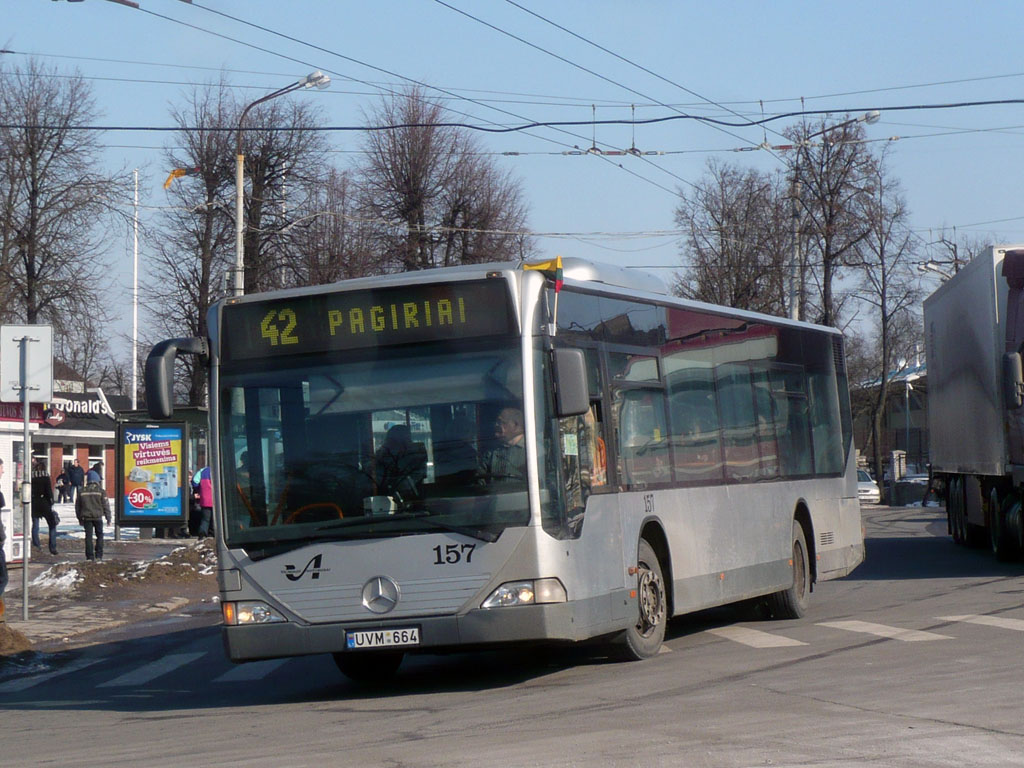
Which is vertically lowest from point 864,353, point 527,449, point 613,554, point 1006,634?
point 1006,634

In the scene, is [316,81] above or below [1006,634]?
above

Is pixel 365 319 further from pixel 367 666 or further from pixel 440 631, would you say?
pixel 367 666

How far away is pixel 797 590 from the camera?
14.9 meters

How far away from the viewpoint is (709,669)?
1084 centimetres

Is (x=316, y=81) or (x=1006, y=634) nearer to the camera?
(x=1006, y=634)

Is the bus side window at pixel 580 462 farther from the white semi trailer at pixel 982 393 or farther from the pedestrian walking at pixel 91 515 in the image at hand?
the pedestrian walking at pixel 91 515

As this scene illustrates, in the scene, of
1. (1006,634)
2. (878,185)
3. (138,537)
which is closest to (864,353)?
(878,185)

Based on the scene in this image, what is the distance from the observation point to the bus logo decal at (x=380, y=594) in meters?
9.89

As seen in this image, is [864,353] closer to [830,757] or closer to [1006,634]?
[1006,634]

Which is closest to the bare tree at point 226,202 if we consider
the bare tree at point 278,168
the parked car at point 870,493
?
the bare tree at point 278,168

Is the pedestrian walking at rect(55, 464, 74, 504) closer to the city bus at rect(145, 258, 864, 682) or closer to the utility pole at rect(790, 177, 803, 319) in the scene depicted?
the utility pole at rect(790, 177, 803, 319)

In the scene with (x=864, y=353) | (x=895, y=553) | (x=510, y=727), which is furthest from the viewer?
(x=864, y=353)

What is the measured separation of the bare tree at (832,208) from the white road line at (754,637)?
34846 millimetres

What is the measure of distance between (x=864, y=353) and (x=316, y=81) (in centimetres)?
5825
